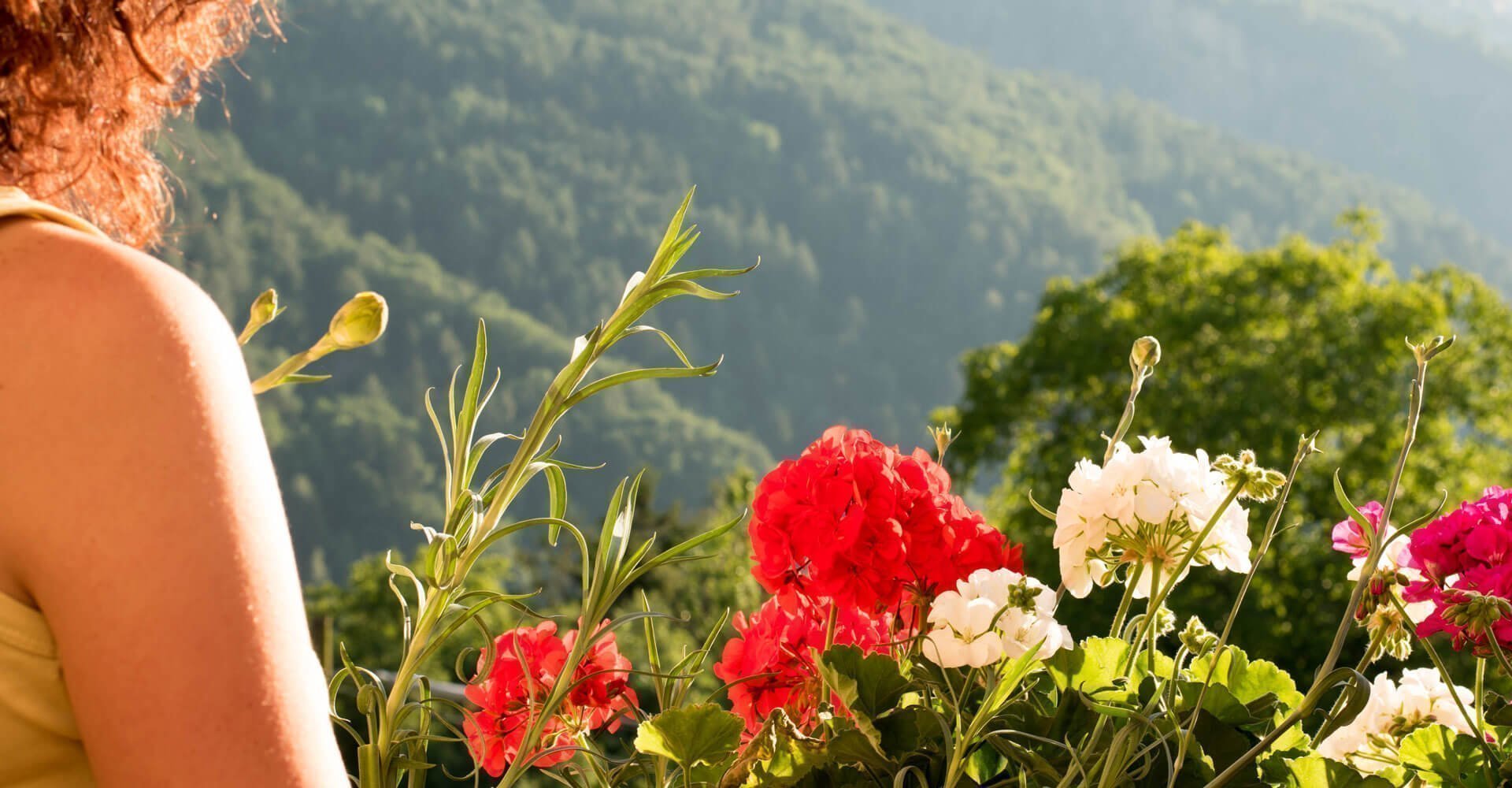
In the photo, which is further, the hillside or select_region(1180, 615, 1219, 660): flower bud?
the hillside

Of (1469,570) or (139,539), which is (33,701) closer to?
(139,539)

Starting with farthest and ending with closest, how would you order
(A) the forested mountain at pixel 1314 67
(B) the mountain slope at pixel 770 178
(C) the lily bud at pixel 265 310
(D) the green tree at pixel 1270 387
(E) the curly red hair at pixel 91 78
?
(A) the forested mountain at pixel 1314 67
(B) the mountain slope at pixel 770 178
(D) the green tree at pixel 1270 387
(C) the lily bud at pixel 265 310
(E) the curly red hair at pixel 91 78

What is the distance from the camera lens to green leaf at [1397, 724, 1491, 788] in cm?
87

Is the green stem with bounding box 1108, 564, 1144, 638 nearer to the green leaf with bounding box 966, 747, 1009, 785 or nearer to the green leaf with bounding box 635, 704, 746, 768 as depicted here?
the green leaf with bounding box 966, 747, 1009, 785

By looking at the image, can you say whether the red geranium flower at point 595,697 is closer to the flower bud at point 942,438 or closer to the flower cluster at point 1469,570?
the flower bud at point 942,438

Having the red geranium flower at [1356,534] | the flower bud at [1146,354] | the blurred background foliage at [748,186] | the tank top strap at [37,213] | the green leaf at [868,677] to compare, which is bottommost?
the blurred background foliage at [748,186]

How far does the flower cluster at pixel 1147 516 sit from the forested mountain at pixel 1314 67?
402ft

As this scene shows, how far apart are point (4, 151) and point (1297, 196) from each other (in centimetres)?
10972

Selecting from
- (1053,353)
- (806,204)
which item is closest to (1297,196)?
(806,204)

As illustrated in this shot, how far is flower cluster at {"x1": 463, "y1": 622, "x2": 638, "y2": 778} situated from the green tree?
15.1 meters

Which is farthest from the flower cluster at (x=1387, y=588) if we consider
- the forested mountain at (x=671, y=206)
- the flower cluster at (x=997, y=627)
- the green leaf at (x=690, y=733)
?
the forested mountain at (x=671, y=206)

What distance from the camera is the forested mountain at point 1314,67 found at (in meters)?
118

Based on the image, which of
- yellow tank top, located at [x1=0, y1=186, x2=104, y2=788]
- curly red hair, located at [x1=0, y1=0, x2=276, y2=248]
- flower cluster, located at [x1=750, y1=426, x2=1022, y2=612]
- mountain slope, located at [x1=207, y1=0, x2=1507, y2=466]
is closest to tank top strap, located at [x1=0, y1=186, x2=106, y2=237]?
yellow tank top, located at [x1=0, y1=186, x2=104, y2=788]

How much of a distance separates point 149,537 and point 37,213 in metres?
0.18
